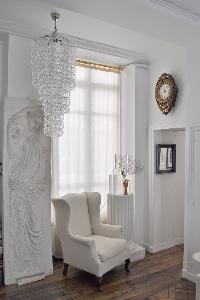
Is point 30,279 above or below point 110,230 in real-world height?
below

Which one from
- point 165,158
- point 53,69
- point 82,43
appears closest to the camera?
point 53,69

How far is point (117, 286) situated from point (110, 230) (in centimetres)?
72

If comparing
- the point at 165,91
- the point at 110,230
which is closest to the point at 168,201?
→ the point at 110,230

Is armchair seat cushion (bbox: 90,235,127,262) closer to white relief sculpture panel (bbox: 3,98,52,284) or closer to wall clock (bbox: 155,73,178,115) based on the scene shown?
white relief sculpture panel (bbox: 3,98,52,284)

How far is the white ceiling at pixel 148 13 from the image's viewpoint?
2.56 m

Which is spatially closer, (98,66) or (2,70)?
(2,70)

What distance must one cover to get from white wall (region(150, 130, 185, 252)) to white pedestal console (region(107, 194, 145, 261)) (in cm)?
50

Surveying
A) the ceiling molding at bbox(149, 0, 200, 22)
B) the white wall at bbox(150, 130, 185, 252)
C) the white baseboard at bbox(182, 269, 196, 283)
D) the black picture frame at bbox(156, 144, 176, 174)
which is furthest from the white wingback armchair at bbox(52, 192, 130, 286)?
the ceiling molding at bbox(149, 0, 200, 22)

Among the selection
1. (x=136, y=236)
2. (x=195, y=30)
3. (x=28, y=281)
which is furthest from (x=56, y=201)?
(x=195, y=30)

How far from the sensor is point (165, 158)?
4754 millimetres

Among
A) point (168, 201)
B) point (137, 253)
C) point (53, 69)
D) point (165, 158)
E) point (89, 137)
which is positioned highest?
point (53, 69)

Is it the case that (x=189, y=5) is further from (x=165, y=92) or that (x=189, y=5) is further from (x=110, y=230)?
(x=110, y=230)

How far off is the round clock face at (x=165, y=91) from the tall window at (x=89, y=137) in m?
0.81

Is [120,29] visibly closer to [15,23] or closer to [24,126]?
[15,23]
